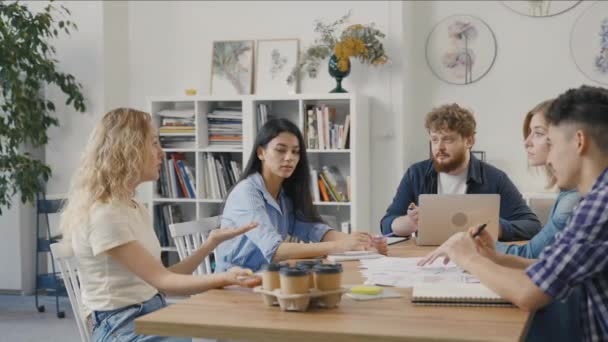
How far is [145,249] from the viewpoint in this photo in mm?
2254

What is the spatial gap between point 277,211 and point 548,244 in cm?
109

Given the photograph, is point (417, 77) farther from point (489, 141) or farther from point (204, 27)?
point (204, 27)

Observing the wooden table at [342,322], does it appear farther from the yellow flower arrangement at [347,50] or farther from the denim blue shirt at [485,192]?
the yellow flower arrangement at [347,50]

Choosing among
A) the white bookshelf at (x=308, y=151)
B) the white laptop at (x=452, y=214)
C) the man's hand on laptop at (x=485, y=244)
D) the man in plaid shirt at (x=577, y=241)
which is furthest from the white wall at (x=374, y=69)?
the man in plaid shirt at (x=577, y=241)

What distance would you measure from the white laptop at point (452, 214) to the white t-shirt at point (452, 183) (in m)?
0.63

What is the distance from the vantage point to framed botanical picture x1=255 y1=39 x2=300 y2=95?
5363mm

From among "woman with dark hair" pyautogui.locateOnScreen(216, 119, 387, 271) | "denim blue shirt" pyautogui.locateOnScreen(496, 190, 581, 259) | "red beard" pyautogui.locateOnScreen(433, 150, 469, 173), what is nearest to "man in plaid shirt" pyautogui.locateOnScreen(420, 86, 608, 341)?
"denim blue shirt" pyautogui.locateOnScreen(496, 190, 581, 259)

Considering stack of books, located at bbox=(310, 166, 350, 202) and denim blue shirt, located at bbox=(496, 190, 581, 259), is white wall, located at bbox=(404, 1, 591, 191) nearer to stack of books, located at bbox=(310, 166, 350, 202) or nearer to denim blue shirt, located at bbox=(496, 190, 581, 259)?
stack of books, located at bbox=(310, 166, 350, 202)

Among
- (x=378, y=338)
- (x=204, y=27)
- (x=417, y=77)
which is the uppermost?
(x=204, y=27)

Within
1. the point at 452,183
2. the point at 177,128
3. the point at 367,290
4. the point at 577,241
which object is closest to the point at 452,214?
the point at 452,183

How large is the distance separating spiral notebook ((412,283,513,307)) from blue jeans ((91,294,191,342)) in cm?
75

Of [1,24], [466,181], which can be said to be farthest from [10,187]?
[466,181]

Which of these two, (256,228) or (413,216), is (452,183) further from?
(256,228)

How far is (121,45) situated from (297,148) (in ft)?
9.80
